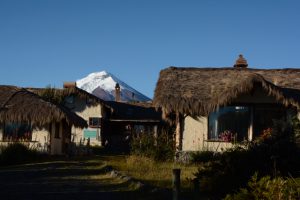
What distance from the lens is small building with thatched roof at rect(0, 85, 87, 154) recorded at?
86.7 feet

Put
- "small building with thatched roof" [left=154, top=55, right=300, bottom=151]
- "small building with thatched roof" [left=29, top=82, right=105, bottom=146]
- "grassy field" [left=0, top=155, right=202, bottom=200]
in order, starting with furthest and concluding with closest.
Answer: "small building with thatched roof" [left=29, top=82, right=105, bottom=146]
"small building with thatched roof" [left=154, top=55, right=300, bottom=151]
"grassy field" [left=0, top=155, right=202, bottom=200]

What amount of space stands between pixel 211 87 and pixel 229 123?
1.94 metres

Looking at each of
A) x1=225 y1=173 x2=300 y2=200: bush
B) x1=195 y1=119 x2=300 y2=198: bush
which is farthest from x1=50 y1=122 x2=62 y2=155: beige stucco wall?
x1=225 y1=173 x2=300 y2=200: bush

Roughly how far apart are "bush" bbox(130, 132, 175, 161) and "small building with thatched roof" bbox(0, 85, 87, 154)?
7604 millimetres

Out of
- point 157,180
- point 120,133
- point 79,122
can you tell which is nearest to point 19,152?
point 79,122

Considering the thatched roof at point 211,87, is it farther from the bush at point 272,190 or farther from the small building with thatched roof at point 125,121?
the small building with thatched roof at point 125,121

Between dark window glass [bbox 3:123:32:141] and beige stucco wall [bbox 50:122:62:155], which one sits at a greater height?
dark window glass [bbox 3:123:32:141]

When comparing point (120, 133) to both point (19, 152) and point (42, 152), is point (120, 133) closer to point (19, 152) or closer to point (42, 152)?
point (42, 152)

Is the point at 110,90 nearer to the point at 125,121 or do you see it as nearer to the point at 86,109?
the point at 125,121

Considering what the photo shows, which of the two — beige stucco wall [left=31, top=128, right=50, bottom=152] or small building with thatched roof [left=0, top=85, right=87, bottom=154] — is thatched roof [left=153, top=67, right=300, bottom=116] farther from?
beige stucco wall [left=31, top=128, right=50, bottom=152]

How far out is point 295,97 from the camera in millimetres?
20344

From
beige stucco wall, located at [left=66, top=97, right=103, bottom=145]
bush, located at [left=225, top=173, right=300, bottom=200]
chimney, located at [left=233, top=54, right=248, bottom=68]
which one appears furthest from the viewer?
beige stucco wall, located at [left=66, top=97, right=103, bottom=145]

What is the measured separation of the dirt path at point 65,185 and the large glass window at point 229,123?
17.1 ft

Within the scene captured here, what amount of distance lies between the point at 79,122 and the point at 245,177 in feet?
68.7
